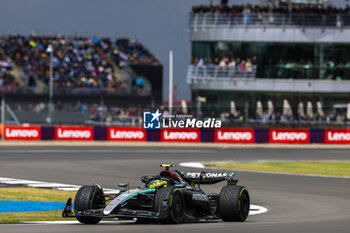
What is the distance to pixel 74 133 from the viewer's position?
45.5m

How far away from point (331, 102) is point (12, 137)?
22.1 meters

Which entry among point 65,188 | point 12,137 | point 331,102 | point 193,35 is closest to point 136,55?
point 193,35

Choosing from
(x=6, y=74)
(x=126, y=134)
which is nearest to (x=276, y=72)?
(x=126, y=134)

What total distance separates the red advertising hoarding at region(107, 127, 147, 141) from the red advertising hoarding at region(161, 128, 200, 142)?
1.20 metres

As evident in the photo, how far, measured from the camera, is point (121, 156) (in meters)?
35.2

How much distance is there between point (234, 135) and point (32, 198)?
2841cm

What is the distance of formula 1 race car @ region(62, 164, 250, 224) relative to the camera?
11805 mm

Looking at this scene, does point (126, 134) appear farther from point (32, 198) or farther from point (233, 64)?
point (32, 198)

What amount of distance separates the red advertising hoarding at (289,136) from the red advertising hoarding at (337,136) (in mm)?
1127

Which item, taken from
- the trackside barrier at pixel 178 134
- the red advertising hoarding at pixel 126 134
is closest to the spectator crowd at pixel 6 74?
the trackside barrier at pixel 178 134

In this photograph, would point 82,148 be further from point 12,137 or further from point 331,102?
point 331,102

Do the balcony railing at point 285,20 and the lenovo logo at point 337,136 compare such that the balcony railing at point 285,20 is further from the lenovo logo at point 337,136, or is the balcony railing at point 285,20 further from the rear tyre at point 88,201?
A: the rear tyre at point 88,201

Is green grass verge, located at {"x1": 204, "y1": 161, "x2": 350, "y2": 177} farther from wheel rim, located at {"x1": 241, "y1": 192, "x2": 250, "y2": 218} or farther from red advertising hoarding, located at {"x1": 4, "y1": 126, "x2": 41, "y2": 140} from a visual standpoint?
red advertising hoarding, located at {"x1": 4, "y1": 126, "x2": 41, "y2": 140}

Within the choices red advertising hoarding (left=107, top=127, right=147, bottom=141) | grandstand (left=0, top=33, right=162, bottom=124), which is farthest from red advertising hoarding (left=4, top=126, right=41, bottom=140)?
grandstand (left=0, top=33, right=162, bottom=124)
